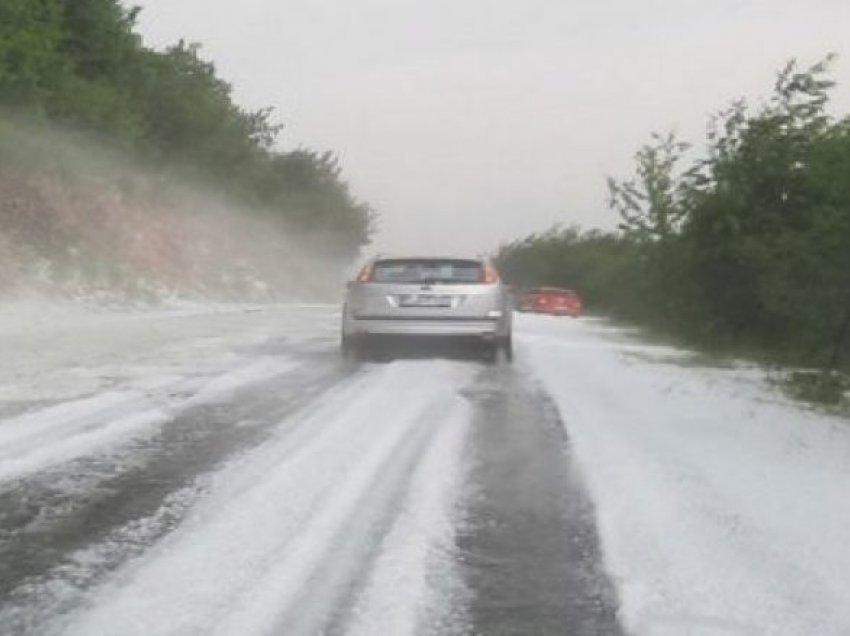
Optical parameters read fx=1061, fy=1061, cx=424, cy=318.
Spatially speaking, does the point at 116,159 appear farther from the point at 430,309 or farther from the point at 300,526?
the point at 300,526

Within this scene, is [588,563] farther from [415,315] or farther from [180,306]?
[180,306]

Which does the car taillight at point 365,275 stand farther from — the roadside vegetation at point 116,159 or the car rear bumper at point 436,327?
the roadside vegetation at point 116,159

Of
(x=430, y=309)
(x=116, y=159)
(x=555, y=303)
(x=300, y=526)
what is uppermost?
(x=116, y=159)

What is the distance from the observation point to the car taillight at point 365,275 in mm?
14203

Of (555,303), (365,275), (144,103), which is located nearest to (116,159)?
(144,103)

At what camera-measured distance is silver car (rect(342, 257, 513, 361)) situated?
13766mm

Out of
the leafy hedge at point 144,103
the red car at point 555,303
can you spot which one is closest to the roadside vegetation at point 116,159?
the leafy hedge at point 144,103

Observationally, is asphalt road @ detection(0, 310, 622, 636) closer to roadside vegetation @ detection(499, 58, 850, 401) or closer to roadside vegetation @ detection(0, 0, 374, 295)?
roadside vegetation @ detection(499, 58, 850, 401)

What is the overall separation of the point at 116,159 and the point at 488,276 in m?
24.2

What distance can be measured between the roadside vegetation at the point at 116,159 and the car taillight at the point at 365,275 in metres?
14.2

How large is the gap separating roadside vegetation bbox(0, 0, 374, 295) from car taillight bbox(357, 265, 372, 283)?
14.2 metres

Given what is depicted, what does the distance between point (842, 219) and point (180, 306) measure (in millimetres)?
23379

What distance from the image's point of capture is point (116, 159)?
35.2 meters

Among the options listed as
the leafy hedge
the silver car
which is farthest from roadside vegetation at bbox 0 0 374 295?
the silver car
